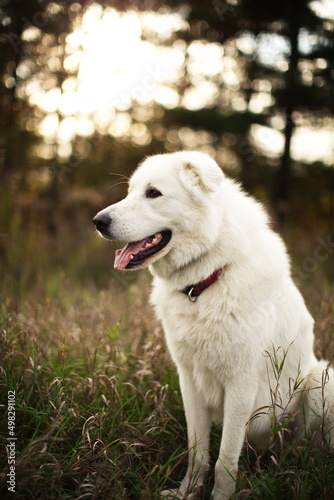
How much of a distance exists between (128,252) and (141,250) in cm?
8

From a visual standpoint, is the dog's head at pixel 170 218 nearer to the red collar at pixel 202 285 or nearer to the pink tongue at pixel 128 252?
the pink tongue at pixel 128 252

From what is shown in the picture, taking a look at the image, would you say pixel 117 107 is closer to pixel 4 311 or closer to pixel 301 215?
pixel 301 215

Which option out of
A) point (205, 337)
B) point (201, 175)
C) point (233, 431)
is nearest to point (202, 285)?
point (205, 337)

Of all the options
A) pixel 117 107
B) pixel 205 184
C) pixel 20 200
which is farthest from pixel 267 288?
pixel 117 107

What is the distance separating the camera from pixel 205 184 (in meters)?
2.13

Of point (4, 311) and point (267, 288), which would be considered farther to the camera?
point (4, 311)

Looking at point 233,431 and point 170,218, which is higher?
point 170,218

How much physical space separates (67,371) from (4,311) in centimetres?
70

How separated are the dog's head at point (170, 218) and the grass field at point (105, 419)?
838 mm

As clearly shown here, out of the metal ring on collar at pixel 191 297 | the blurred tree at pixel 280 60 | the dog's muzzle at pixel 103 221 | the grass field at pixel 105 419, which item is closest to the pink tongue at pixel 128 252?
the dog's muzzle at pixel 103 221

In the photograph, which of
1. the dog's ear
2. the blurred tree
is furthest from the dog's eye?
the blurred tree

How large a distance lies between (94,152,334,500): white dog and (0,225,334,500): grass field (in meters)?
0.18

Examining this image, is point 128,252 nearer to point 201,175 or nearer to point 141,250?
point 141,250

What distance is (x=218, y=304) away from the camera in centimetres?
209
